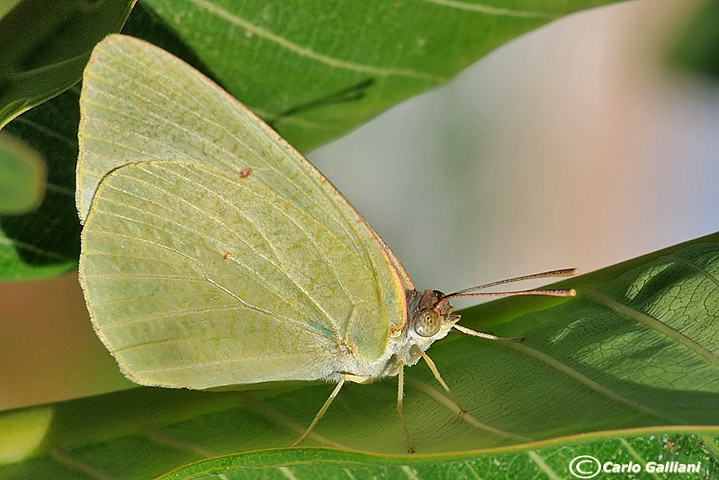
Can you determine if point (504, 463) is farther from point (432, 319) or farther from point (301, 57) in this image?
point (301, 57)

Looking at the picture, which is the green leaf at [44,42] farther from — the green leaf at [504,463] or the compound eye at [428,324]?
the compound eye at [428,324]

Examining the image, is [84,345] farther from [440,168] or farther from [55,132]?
[440,168]

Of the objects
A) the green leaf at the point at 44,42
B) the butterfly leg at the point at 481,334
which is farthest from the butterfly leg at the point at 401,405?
the green leaf at the point at 44,42

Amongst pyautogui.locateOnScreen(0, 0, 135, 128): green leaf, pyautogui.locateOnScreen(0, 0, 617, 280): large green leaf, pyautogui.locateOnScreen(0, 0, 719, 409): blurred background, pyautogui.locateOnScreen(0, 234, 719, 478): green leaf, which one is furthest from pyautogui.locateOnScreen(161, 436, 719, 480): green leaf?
pyautogui.locateOnScreen(0, 0, 719, 409): blurred background

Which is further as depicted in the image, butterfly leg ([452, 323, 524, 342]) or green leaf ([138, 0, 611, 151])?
green leaf ([138, 0, 611, 151])

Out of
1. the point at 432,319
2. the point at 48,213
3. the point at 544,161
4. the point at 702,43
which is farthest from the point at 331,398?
the point at 544,161

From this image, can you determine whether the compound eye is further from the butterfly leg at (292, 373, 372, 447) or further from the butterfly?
the butterfly leg at (292, 373, 372, 447)
